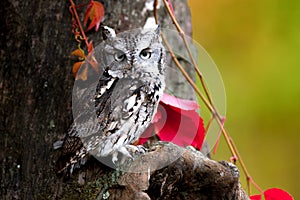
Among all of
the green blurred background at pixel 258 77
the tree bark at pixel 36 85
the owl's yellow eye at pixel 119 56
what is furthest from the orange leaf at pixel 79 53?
the green blurred background at pixel 258 77

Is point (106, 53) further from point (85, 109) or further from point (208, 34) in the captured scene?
point (208, 34)

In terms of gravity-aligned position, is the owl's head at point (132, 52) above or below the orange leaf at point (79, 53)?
above

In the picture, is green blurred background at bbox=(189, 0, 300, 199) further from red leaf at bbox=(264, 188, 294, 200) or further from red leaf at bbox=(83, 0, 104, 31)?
red leaf at bbox=(264, 188, 294, 200)

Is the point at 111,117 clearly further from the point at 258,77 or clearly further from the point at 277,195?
the point at 258,77

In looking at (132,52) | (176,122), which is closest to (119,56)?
(132,52)

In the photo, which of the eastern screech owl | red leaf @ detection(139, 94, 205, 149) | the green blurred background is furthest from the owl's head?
the green blurred background

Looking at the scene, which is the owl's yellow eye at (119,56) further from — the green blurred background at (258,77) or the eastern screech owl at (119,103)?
the green blurred background at (258,77)

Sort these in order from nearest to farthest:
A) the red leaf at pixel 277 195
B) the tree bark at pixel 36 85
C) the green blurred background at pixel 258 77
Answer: the red leaf at pixel 277 195
the tree bark at pixel 36 85
the green blurred background at pixel 258 77
